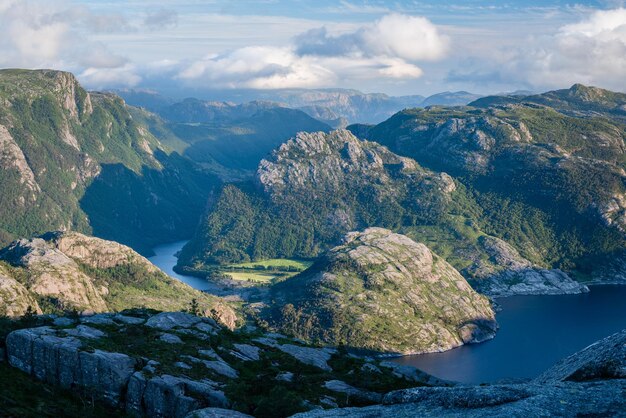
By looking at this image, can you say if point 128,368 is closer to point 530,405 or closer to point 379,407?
point 379,407

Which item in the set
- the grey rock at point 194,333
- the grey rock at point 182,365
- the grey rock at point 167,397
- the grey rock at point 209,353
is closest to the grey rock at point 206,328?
the grey rock at point 194,333

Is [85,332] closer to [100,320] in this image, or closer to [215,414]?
[100,320]

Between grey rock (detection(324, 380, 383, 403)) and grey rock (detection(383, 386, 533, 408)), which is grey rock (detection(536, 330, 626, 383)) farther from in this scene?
grey rock (detection(324, 380, 383, 403))

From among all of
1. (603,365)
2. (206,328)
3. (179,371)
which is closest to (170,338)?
(206,328)

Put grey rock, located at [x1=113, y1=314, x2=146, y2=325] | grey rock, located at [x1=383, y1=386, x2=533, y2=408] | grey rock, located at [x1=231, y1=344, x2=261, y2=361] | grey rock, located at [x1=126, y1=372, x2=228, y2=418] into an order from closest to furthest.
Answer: grey rock, located at [x1=383, y1=386, x2=533, y2=408] < grey rock, located at [x1=126, y1=372, x2=228, y2=418] < grey rock, located at [x1=231, y1=344, x2=261, y2=361] < grey rock, located at [x1=113, y1=314, x2=146, y2=325]

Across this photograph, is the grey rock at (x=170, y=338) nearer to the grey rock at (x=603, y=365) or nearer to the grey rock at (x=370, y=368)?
the grey rock at (x=370, y=368)

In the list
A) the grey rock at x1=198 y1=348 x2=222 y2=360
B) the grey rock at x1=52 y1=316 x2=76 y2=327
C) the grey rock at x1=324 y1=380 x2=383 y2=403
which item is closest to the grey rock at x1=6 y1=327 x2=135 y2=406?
the grey rock at x1=198 y1=348 x2=222 y2=360
